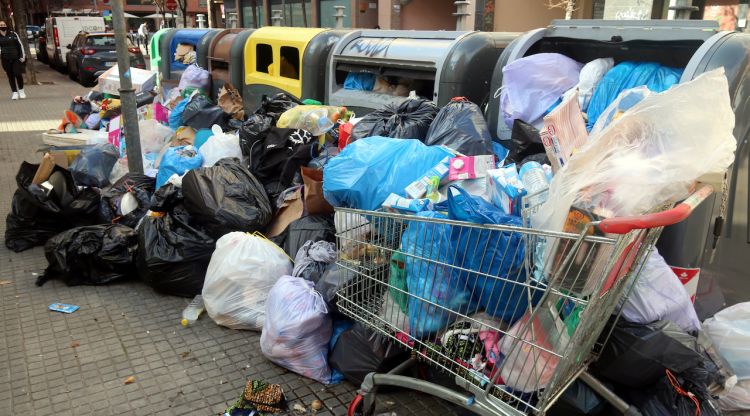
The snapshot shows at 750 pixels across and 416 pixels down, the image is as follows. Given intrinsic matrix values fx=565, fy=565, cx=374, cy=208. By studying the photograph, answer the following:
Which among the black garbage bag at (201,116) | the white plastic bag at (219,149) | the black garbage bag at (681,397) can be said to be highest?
the black garbage bag at (201,116)

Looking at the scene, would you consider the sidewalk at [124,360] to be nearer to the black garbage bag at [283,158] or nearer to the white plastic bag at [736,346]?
the black garbage bag at [283,158]

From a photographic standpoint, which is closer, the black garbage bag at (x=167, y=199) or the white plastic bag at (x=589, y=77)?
the white plastic bag at (x=589, y=77)

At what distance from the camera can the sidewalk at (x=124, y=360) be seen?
2.66m

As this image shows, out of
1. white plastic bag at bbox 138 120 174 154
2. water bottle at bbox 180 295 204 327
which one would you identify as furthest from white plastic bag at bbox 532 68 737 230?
white plastic bag at bbox 138 120 174 154

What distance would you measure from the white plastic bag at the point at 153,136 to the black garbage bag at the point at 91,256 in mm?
2255

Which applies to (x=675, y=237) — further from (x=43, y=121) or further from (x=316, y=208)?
(x=43, y=121)

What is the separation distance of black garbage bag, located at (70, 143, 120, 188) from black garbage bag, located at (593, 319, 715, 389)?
4655 millimetres

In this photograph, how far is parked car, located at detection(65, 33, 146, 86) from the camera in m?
15.5

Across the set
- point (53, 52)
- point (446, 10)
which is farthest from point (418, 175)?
point (53, 52)

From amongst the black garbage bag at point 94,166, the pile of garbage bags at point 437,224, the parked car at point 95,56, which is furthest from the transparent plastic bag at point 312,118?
the parked car at point 95,56

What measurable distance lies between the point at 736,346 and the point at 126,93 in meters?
4.65

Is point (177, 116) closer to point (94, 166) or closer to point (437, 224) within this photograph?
point (94, 166)

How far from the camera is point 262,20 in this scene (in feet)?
68.1

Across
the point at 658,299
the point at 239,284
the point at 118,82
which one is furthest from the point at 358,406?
the point at 118,82
